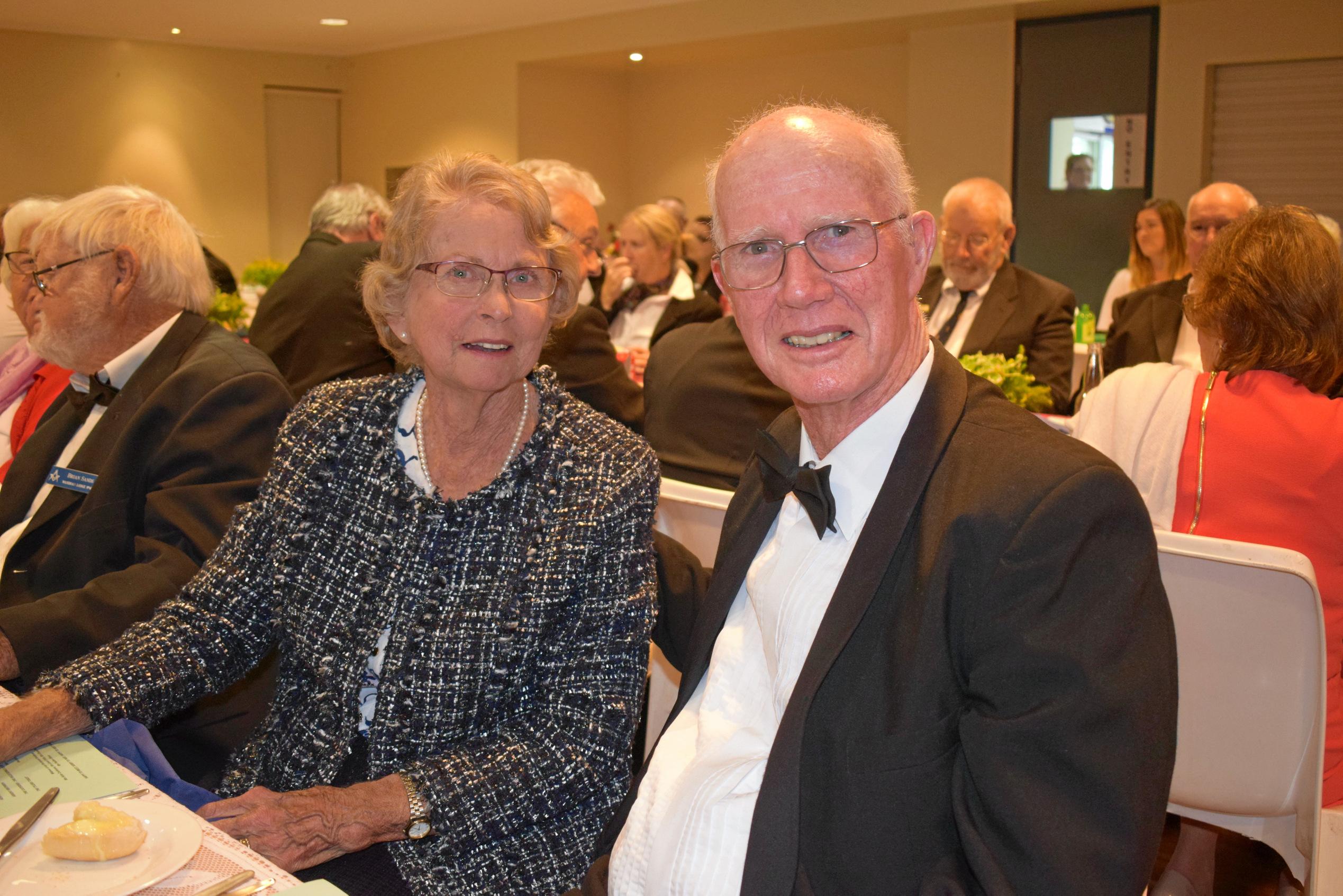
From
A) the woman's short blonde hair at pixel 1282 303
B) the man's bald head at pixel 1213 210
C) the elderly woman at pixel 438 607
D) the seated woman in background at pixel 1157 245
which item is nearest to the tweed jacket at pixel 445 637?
the elderly woman at pixel 438 607

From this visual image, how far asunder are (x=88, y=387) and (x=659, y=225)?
4.07 metres

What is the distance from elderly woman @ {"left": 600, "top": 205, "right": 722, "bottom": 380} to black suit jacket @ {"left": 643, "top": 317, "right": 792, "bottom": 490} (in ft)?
9.27

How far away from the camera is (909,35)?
9.30m

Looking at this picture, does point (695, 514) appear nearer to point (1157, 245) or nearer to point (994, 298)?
point (994, 298)

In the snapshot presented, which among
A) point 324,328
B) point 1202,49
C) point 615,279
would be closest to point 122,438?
point 324,328

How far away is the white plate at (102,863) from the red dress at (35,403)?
211 cm

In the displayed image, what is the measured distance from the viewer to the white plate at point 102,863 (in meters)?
1.00

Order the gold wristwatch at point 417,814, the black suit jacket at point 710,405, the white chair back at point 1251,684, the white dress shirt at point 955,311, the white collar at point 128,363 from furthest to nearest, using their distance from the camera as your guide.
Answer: the white dress shirt at point 955,311 < the black suit jacket at point 710,405 < the white collar at point 128,363 < the white chair back at point 1251,684 < the gold wristwatch at point 417,814

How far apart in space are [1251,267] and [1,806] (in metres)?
2.40

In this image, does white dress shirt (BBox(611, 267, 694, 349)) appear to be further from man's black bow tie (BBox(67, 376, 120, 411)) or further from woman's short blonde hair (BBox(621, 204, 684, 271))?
man's black bow tie (BBox(67, 376, 120, 411))

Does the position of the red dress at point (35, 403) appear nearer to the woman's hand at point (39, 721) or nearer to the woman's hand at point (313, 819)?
the woman's hand at point (39, 721)

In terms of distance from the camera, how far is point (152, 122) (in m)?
12.7

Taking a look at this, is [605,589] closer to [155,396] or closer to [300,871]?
[300,871]

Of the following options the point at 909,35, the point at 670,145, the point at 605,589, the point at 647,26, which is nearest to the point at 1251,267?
the point at 605,589
